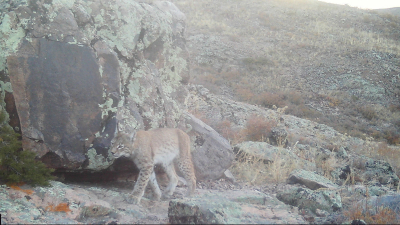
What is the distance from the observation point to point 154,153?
6117 mm

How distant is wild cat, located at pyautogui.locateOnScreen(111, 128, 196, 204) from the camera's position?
559cm

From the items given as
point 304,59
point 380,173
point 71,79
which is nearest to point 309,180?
point 380,173

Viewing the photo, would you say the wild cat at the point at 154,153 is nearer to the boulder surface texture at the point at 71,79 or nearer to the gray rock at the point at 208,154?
the boulder surface texture at the point at 71,79

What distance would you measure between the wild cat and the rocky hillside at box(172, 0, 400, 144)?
43.4ft

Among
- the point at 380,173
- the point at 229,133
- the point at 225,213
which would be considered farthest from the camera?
the point at 229,133

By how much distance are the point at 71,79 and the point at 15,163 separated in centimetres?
167

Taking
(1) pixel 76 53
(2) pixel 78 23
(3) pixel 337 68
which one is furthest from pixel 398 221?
(3) pixel 337 68

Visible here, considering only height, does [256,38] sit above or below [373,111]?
above

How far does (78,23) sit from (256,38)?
26391 millimetres

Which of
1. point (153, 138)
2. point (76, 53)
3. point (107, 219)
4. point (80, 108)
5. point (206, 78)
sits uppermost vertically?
point (76, 53)

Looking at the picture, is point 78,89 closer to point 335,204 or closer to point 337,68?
point 335,204

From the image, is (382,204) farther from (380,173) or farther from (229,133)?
(229,133)

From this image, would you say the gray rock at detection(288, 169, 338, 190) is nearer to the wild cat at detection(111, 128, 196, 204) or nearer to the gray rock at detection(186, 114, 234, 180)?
the gray rock at detection(186, 114, 234, 180)

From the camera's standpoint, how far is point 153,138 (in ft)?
20.0
